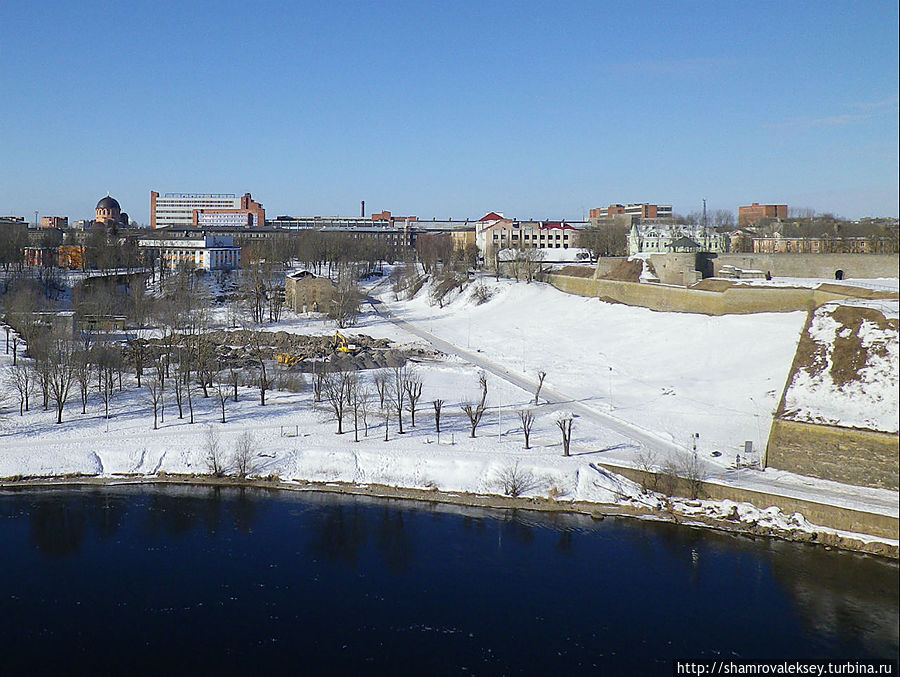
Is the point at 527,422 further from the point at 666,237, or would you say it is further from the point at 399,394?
the point at 666,237

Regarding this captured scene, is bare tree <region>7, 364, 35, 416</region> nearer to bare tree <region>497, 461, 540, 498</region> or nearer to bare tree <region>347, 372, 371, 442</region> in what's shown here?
bare tree <region>347, 372, 371, 442</region>

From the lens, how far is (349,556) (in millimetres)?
11047

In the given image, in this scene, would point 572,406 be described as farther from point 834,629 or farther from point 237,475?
point 834,629

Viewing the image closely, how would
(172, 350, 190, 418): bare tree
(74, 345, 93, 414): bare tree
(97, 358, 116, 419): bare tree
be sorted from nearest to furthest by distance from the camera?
(172, 350, 190, 418): bare tree
(74, 345, 93, 414): bare tree
(97, 358, 116, 419): bare tree

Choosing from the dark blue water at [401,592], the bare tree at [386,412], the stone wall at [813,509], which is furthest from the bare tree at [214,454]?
the stone wall at [813,509]

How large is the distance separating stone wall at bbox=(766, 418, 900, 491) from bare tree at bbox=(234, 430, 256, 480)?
8039 mm

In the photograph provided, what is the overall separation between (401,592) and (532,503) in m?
3.31

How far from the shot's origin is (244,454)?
14039mm

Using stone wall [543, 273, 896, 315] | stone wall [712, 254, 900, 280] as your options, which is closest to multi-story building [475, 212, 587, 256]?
stone wall [543, 273, 896, 315]

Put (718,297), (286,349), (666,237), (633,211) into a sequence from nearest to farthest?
(718,297)
(286,349)
(666,237)
(633,211)

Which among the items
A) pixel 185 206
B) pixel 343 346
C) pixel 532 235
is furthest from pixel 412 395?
pixel 185 206

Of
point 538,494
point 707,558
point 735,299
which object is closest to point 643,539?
point 707,558

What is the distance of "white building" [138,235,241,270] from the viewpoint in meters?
43.3

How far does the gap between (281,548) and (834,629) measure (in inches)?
259
